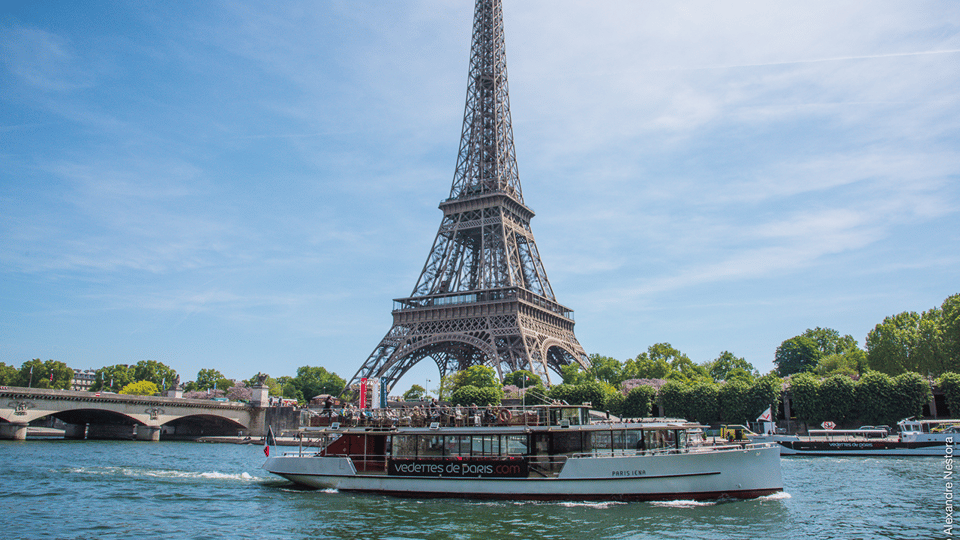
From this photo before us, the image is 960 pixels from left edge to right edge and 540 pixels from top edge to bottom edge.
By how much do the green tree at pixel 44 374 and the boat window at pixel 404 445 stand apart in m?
118

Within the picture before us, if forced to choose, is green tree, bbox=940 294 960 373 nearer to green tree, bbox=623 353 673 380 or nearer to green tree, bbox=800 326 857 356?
green tree, bbox=623 353 673 380

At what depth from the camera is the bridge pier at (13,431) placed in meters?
62.3

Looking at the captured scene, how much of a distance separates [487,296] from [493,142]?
23.5 m

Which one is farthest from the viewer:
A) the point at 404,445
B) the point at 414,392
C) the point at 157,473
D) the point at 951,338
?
the point at 414,392

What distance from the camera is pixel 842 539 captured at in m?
18.6

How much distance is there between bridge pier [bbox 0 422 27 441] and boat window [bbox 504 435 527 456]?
57070 millimetres

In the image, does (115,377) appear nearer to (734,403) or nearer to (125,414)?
(125,414)

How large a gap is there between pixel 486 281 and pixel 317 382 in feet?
180

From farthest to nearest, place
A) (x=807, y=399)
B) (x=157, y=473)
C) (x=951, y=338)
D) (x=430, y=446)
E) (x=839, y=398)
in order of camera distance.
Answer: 1. (x=951, y=338)
2. (x=807, y=399)
3. (x=839, y=398)
4. (x=157, y=473)
5. (x=430, y=446)

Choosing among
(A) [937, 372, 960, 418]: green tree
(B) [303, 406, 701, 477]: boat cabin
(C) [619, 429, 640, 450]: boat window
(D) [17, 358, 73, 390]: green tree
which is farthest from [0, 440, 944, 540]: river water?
(D) [17, 358, 73, 390]: green tree

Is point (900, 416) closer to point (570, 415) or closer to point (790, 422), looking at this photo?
point (790, 422)

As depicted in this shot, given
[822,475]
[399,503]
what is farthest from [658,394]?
[399,503]

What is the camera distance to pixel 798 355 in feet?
362

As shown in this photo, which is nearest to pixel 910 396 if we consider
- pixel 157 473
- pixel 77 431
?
pixel 157 473
